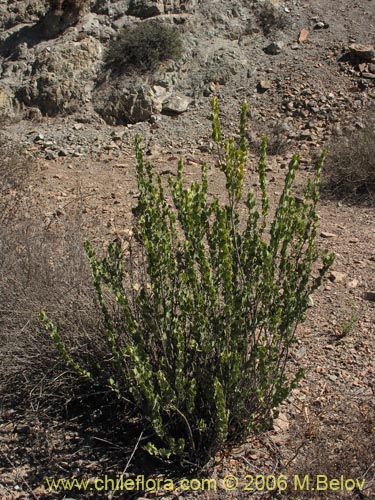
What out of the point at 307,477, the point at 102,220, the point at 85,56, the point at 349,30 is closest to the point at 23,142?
the point at 85,56

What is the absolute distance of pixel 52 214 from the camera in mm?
5762

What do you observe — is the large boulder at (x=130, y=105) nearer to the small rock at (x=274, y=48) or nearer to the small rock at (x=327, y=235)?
the small rock at (x=274, y=48)

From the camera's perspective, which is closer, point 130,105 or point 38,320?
point 38,320

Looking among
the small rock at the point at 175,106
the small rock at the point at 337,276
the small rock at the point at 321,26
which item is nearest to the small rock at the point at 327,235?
the small rock at the point at 337,276

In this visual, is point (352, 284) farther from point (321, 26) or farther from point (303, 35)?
point (321, 26)

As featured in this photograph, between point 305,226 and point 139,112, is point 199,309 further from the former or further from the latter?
point 139,112

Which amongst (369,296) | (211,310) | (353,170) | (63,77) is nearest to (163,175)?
(353,170)

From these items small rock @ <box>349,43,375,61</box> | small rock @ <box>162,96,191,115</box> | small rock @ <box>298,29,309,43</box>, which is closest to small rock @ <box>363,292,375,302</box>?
small rock @ <box>162,96,191,115</box>

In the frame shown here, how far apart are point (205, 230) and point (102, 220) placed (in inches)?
116

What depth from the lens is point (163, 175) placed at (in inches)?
267

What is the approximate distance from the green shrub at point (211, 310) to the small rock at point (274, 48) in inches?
258

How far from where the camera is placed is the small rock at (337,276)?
14.7ft

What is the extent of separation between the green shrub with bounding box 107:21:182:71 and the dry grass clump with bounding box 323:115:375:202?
130 inches

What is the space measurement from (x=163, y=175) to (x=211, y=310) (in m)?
4.24
